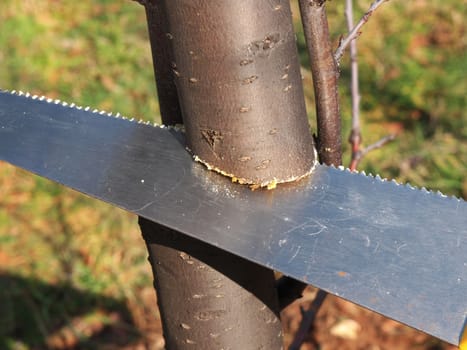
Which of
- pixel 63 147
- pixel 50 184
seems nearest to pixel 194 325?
pixel 63 147

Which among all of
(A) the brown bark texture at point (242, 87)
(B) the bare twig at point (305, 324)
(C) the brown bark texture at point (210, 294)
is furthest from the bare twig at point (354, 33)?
(B) the bare twig at point (305, 324)

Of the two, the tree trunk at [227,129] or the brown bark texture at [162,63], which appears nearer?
the tree trunk at [227,129]

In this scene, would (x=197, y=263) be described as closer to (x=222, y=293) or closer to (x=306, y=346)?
(x=222, y=293)

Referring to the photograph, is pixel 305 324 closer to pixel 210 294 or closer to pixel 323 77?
pixel 210 294

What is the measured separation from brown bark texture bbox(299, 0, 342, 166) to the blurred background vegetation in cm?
134

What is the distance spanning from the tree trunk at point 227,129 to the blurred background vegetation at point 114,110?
1.26 meters

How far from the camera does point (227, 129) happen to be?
0.82 m

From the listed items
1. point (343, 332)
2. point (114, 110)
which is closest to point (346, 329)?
point (343, 332)

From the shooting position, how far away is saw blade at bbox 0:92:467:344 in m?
0.76

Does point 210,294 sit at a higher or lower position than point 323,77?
lower

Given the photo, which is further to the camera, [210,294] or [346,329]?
[346,329]

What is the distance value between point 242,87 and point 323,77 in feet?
0.63

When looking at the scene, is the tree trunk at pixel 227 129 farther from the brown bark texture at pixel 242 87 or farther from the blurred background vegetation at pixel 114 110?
the blurred background vegetation at pixel 114 110

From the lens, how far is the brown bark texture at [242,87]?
76 centimetres
